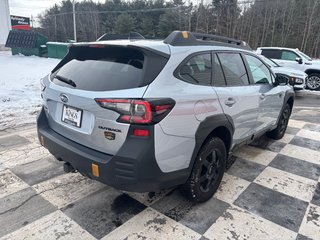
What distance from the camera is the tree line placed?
27922 millimetres

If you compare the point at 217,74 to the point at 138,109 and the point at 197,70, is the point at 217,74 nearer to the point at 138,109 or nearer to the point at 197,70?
the point at 197,70

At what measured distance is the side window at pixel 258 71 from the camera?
3.42 m

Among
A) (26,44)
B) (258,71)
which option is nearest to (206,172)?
(258,71)

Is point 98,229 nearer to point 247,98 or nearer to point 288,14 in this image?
point 247,98

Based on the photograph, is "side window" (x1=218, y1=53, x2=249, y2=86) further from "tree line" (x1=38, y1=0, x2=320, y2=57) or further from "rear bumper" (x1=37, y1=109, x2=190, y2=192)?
"tree line" (x1=38, y1=0, x2=320, y2=57)

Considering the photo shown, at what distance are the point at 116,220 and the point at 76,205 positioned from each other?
1.55 ft

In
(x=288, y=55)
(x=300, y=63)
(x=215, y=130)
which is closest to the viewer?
(x=215, y=130)

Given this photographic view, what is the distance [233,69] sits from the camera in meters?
2.97

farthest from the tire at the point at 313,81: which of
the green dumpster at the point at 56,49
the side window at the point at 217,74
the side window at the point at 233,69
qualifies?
the green dumpster at the point at 56,49

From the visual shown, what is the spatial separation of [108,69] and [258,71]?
2.27 m

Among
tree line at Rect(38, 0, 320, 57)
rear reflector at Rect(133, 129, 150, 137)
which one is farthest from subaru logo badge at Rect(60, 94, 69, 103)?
tree line at Rect(38, 0, 320, 57)

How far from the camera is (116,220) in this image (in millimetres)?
2385

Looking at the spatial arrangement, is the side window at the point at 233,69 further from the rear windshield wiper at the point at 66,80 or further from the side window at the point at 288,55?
the side window at the point at 288,55

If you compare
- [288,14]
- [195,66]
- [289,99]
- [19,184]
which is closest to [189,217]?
[195,66]
